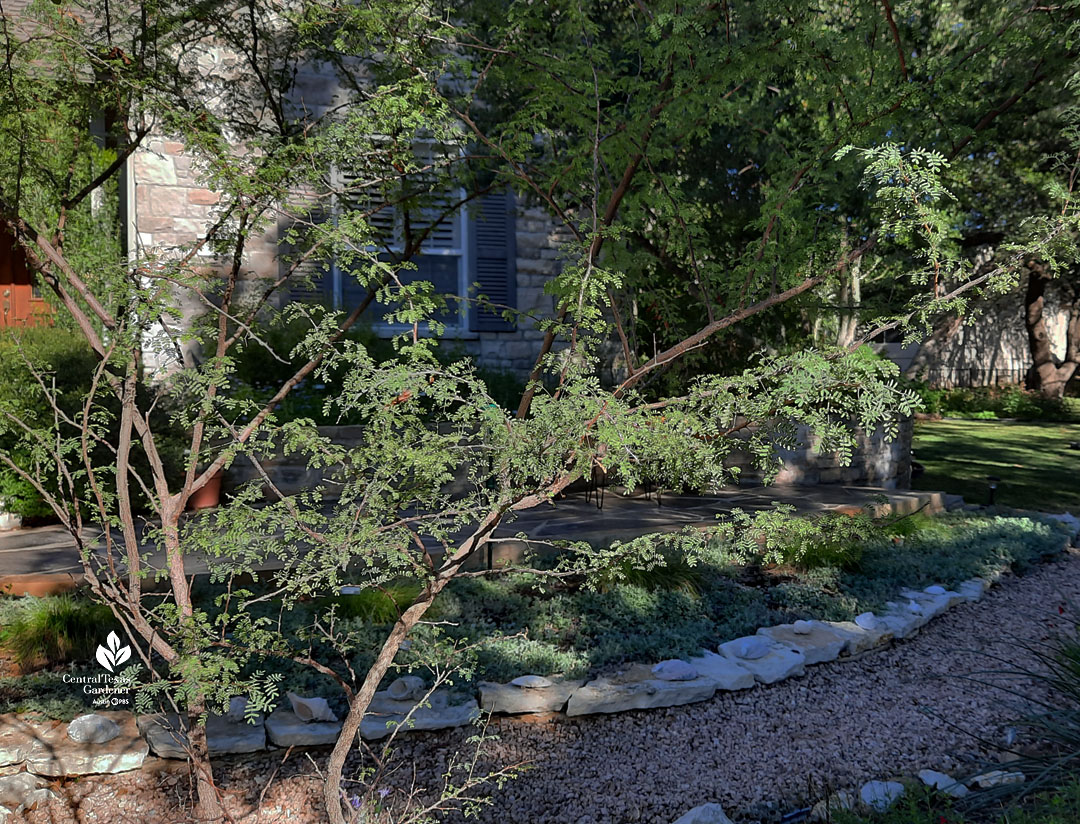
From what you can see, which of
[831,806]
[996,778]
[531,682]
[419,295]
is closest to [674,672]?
[531,682]

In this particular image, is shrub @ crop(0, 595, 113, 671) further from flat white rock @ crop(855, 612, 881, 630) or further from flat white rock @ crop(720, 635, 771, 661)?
flat white rock @ crop(855, 612, 881, 630)

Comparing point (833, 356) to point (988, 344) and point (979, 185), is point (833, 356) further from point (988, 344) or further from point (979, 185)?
point (988, 344)

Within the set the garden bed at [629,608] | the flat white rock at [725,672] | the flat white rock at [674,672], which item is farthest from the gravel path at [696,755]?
the garden bed at [629,608]

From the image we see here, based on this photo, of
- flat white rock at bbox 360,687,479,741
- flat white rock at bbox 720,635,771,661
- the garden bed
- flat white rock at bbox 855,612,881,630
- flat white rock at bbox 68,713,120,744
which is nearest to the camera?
flat white rock at bbox 68,713,120,744

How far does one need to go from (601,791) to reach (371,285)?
6.81ft

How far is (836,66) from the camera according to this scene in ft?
11.0

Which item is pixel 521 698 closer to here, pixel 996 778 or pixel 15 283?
pixel 996 778

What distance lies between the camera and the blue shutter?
8531 mm

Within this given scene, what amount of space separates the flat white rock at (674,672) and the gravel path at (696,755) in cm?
15

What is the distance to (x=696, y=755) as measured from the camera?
3.33 m

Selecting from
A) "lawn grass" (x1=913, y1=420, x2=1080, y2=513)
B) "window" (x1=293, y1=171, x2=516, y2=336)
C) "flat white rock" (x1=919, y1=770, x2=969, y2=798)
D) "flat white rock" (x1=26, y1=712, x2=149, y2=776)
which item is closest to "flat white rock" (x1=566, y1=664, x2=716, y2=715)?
"flat white rock" (x1=919, y1=770, x2=969, y2=798)

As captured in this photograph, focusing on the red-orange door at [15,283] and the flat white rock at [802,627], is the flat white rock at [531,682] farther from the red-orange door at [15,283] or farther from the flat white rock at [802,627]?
the red-orange door at [15,283]

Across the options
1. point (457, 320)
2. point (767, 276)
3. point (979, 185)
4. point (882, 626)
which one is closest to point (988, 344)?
point (979, 185)

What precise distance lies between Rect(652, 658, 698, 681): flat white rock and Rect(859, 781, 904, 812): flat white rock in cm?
95
